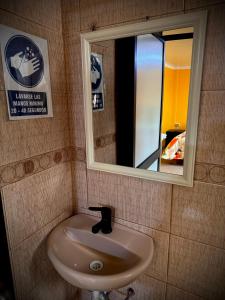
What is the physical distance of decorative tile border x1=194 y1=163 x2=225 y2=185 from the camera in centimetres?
82

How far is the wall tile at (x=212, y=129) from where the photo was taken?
0.78 meters

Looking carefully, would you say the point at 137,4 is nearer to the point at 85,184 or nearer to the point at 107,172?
the point at 107,172

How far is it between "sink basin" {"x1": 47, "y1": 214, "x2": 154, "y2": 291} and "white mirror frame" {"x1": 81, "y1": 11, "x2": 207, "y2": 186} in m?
0.34

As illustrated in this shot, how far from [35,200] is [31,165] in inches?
7.3

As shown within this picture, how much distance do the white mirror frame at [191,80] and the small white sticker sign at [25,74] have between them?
198 millimetres

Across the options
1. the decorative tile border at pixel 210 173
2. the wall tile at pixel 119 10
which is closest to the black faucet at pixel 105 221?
the decorative tile border at pixel 210 173

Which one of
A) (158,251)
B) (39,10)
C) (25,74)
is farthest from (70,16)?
(158,251)

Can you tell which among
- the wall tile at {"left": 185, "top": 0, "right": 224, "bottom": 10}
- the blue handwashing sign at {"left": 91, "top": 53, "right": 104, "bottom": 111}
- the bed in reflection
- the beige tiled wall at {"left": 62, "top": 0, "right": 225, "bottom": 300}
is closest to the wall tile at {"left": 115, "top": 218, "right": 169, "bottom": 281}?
the beige tiled wall at {"left": 62, "top": 0, "right": 225, "bottom": 300}

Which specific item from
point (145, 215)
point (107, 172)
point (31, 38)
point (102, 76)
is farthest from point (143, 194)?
point (31, 38)

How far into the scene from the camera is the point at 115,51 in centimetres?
99

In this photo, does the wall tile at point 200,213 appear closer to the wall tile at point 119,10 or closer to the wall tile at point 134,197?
the wall tile at point 134,197

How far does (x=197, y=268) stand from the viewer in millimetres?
963

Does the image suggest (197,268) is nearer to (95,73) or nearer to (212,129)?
(212,129)

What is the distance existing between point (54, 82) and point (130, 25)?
1.50ft
